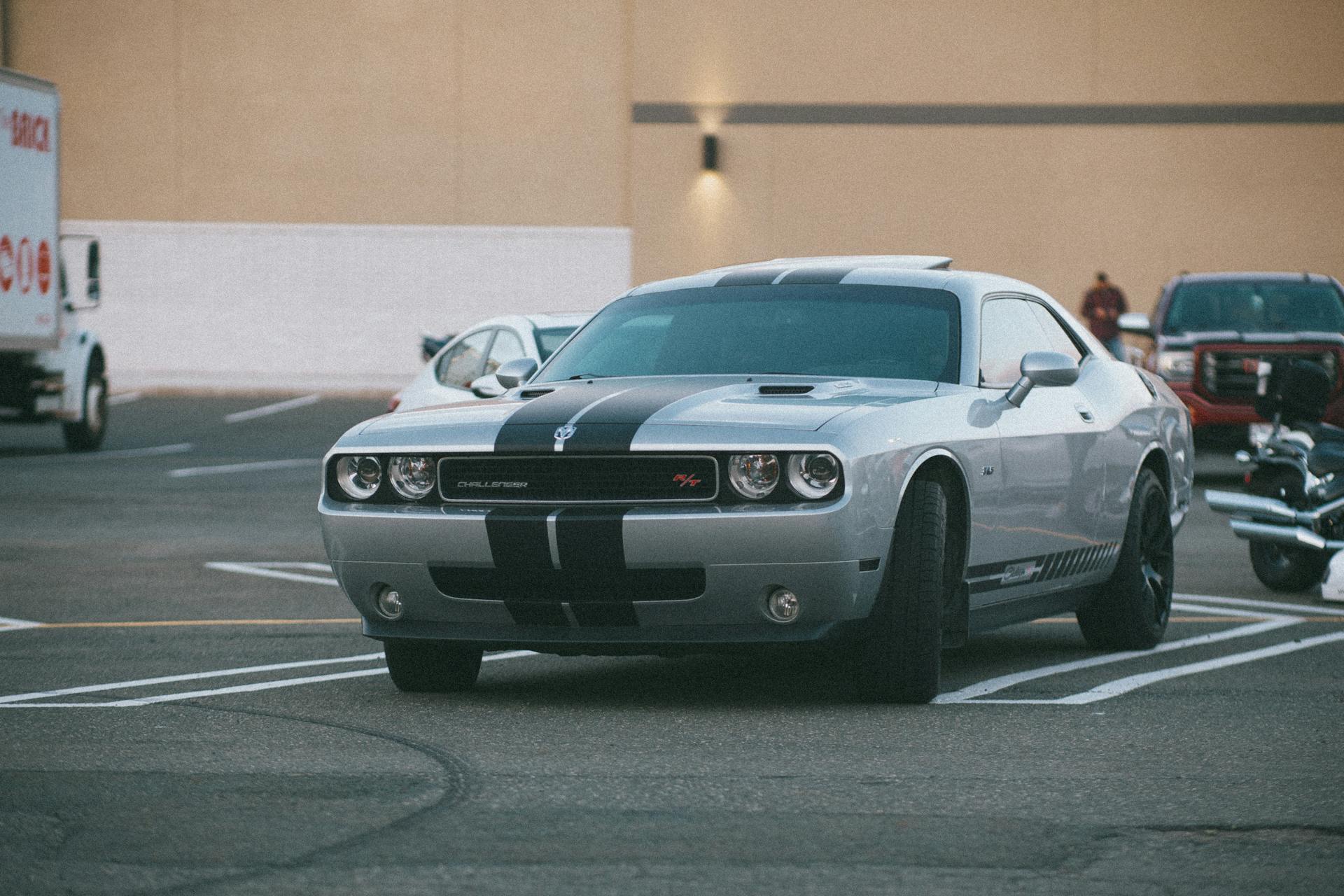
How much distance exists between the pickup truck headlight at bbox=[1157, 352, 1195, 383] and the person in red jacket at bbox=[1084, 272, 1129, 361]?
11.5 meters

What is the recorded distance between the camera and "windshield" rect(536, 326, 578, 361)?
1475 cm

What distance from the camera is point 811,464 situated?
6.81 meters

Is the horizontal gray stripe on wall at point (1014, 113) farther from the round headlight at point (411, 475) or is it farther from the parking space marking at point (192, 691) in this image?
the round headlight at point (411, 475)

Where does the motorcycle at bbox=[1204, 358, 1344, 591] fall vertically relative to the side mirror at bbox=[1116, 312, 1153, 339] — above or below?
below

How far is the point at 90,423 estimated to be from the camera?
2348 centimetres

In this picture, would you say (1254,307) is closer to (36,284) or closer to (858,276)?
(36,284)

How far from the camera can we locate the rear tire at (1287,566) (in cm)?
1127

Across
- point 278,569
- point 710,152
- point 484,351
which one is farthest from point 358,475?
point 710,152

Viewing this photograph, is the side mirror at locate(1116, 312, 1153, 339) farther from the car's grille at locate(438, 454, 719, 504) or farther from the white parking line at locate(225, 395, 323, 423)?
the white parking line at locate(225, 395, 323, 423)

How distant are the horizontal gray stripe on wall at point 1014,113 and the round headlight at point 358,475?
2888 cm

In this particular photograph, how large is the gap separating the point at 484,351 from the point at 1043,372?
308 inches

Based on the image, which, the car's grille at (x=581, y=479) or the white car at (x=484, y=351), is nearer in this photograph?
the car's grille at (x=581, y=479)

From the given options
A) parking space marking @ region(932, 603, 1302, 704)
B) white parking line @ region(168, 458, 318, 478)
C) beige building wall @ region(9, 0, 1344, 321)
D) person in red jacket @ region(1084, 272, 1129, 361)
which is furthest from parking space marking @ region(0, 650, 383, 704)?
beige building wall @ region(9, 0, 1344, 321)

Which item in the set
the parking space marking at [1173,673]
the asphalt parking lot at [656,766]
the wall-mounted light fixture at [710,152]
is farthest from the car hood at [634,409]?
the wall-mounted light fixture at [710,152]
